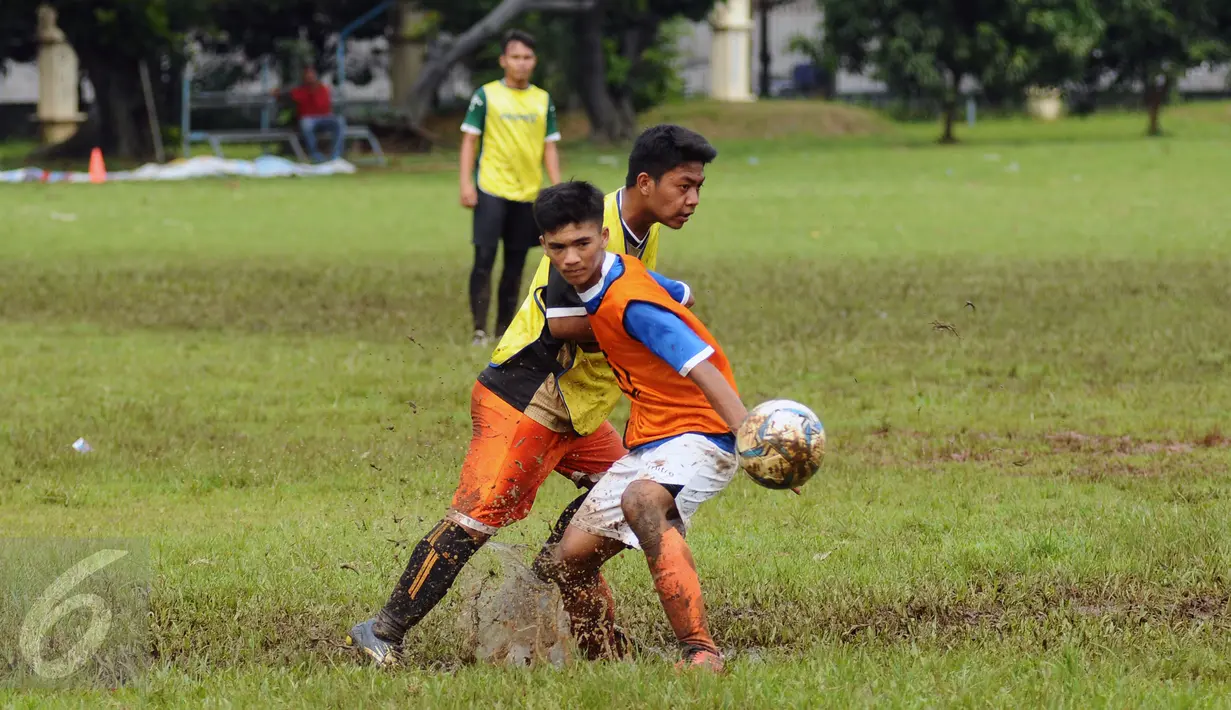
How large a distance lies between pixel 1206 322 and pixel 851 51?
30058mm

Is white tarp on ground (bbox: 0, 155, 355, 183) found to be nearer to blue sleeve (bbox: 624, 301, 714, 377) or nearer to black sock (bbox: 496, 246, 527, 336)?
black sock (bbox: 496, 246, 527, 336)

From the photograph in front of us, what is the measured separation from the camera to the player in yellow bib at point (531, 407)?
485 cm

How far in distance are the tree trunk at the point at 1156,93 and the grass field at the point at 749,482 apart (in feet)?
75.9

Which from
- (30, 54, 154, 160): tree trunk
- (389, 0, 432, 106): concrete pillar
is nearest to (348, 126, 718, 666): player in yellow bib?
(30, 54, 154, 160): tree trunk

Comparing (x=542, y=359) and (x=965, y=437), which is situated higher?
(x=542, y=359)

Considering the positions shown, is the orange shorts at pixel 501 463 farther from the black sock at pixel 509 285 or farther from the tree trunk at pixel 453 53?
the tree trunk at pixel 453 53

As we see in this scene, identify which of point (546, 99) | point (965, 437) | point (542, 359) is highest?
point (546, 99)

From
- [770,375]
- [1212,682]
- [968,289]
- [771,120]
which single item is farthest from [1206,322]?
[771,120]

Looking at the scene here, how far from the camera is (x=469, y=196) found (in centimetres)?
1130

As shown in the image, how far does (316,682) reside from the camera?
15.1 ft

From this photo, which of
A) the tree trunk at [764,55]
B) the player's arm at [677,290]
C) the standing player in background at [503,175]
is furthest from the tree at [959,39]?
the player's arm at [677,290]

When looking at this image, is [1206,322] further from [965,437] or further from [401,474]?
[401,474]

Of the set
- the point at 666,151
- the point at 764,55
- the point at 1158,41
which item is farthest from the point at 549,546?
the point at 764,55

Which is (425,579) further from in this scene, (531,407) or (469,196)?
(469,196)
